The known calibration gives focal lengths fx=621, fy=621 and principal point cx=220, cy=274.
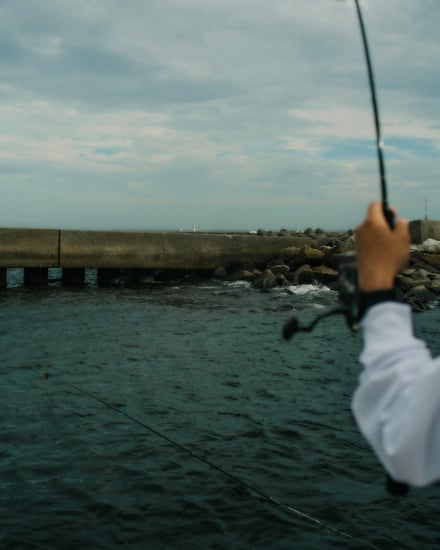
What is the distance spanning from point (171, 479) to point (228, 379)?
306 cm

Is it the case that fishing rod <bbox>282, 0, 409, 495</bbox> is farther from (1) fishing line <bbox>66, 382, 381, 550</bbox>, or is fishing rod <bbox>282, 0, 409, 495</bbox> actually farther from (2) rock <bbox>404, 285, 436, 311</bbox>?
(2) rock <bbox>404, 285, 436, 311</bbox>

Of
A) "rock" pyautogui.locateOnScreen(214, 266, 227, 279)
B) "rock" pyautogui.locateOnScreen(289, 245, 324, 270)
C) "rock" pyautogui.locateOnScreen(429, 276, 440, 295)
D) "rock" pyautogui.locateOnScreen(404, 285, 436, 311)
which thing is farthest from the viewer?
"rock" pyautogui.locateOnScreen(214, 266, 227, 279)

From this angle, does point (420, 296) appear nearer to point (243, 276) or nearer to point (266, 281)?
point (266, 281)

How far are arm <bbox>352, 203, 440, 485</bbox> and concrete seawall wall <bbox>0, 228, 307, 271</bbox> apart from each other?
666 inches

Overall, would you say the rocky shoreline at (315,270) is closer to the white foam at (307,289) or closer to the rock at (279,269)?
the rock at (279,269)

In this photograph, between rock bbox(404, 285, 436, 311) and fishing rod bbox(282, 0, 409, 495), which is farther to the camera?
rock bbox(404, 285, 436, 311)

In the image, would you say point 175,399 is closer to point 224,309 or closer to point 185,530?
point 185,530

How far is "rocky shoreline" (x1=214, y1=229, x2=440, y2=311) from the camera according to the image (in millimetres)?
15844

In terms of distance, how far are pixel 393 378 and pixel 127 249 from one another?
17654 mm

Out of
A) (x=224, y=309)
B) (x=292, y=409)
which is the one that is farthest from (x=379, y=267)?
(x=224, y=309)

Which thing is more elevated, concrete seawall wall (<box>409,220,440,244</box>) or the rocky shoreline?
concrete seawall wall (<box>409,220,440,244</box>)

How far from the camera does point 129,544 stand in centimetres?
388

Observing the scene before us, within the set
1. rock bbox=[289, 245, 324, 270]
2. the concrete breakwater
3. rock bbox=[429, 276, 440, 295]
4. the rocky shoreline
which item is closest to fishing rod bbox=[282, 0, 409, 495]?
the rocky shoreline

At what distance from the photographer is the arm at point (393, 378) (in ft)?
4.42
